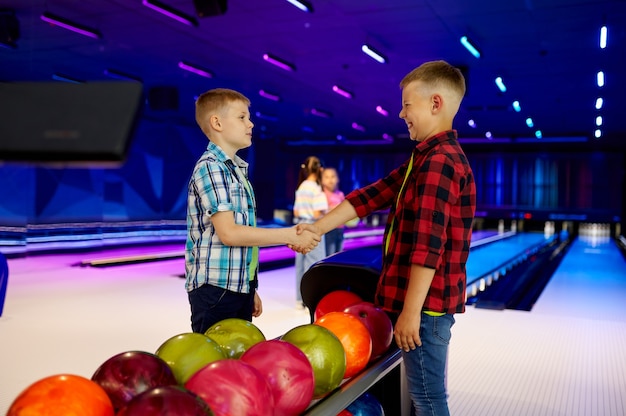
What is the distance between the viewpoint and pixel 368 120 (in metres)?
15.1

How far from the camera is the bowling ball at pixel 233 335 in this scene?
5.57ft

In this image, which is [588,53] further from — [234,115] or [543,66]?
[234,115]

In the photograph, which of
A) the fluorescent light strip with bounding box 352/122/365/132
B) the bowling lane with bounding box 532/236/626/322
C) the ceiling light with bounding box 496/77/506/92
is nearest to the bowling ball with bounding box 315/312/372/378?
the bowling lane with bounding box 532/236/626/322

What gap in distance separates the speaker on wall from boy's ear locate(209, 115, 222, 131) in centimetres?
378

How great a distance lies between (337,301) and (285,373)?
0.88 metres

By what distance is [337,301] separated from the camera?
2348 millimetres

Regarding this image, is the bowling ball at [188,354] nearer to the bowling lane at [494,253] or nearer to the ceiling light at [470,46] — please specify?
the bowling lane at [494,253]

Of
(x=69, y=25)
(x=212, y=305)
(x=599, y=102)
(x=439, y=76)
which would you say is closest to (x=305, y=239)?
(x=212, y=305)

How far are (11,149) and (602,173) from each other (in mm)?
19188

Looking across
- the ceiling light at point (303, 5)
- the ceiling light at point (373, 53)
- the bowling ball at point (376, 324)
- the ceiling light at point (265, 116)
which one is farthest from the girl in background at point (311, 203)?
the ceiling light at point (265, 116)

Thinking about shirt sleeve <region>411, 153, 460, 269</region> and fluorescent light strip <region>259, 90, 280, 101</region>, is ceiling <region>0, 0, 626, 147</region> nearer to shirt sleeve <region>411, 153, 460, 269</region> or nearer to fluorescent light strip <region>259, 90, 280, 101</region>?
fluorescent light strip <region>259, 90, 280, 101</region>

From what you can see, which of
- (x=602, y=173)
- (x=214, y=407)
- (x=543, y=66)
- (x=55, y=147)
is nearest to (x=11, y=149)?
(x=55, y=147)

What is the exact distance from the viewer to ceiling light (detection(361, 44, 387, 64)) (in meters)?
7.52

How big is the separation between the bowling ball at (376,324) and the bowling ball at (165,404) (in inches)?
38.1
